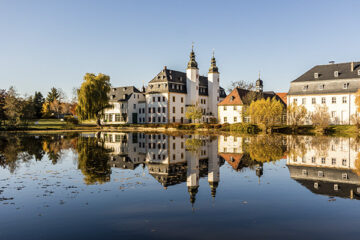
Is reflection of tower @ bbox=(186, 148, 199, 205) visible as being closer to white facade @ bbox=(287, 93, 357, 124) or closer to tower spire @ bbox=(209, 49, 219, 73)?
white facade @ bbox=(287, 93, 357, 124)

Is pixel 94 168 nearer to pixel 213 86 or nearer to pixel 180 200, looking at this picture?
pixel 180 200

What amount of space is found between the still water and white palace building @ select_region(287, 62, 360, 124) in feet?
126

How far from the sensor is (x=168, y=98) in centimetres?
6544

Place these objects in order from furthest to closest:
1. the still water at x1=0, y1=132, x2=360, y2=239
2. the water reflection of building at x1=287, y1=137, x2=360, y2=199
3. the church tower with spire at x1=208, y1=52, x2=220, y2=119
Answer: the church tower with spire at x1=208, y1=52, x2=220, y2=119 < the water reflection of building at x1=287, y1=137, x2=360, y2=199 < the still water at x1=0, y1=132, x2=360, y2=239

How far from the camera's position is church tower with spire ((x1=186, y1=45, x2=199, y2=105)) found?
226 ft

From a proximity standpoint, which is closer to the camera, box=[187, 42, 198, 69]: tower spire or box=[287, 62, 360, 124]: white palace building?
box=[287, 62, 360, 124]: white palace building

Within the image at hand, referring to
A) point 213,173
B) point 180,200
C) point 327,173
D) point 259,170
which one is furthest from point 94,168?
point 327,173

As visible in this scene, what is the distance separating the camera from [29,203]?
8383 mm

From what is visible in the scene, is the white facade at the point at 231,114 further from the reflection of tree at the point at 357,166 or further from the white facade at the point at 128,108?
the reflection of tree at the point at 357,166

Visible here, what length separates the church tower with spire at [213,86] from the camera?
7238 cm

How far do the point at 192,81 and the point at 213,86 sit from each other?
23.0 ft

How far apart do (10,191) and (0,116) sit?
159 ft

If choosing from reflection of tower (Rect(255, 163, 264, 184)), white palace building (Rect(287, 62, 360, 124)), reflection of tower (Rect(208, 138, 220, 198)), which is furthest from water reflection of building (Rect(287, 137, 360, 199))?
white palace building (Rect(287, 62, 360, 124))

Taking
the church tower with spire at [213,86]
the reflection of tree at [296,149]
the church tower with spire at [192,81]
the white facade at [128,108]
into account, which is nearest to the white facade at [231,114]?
the church tower with spire at [192,81]
